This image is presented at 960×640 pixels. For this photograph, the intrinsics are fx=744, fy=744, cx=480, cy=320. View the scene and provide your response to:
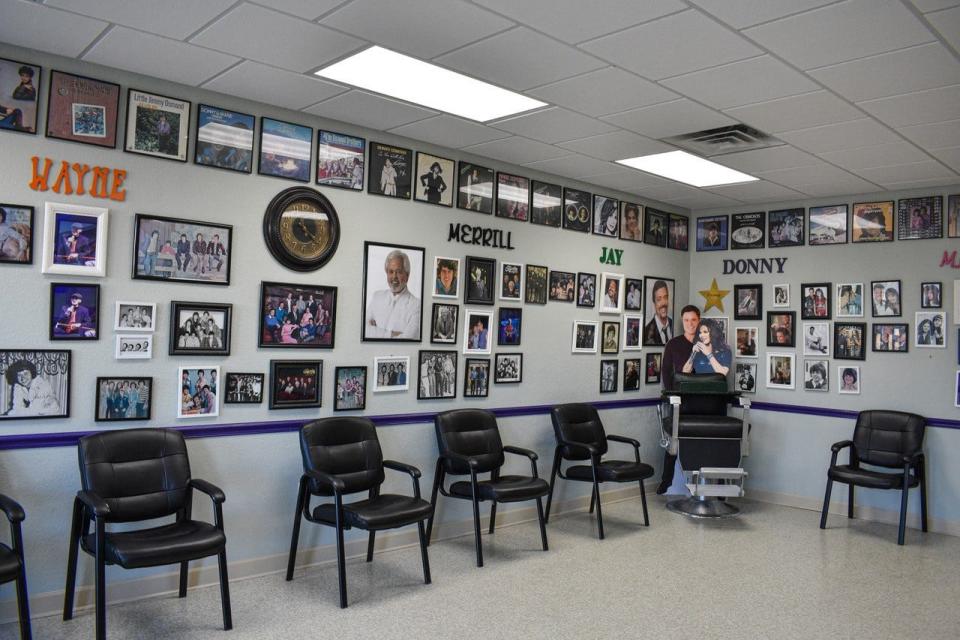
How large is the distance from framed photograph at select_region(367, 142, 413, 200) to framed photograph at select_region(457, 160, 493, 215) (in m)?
0.47

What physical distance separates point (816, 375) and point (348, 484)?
4425mm

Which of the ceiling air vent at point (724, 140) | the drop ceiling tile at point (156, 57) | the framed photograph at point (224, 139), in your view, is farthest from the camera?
the ceiling air vent at point (724, 140)

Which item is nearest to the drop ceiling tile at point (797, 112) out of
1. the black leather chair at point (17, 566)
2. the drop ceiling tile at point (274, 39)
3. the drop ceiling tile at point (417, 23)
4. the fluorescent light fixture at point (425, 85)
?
the fluorescent light fixture at point (425, 85)

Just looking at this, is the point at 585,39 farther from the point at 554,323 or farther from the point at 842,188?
the point at 842,188

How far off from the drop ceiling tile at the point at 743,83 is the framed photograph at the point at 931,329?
3.20 meters

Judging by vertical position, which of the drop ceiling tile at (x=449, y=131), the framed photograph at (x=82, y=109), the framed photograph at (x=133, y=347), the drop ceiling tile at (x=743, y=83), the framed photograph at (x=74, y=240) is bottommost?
the framed photograph at (x=133, y=347)

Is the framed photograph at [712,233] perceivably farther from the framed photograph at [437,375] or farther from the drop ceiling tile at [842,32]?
the drop ceiling tile at [842,32]

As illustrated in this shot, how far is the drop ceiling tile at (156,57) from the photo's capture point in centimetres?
346

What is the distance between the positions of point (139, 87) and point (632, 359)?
4.69 meters

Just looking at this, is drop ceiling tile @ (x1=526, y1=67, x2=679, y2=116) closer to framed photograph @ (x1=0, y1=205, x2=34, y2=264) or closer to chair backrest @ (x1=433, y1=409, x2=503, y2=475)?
chair backrest @ (x1=433, y1=409, x2=503, y2=475)

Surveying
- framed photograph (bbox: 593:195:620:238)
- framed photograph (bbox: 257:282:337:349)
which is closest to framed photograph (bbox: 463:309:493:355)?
framed photograph (bbox: 257:282:337:349)

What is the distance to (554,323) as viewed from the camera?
6.21m

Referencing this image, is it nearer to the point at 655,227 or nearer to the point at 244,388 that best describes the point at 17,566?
the point at 244,388

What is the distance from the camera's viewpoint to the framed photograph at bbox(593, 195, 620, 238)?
6551mm
